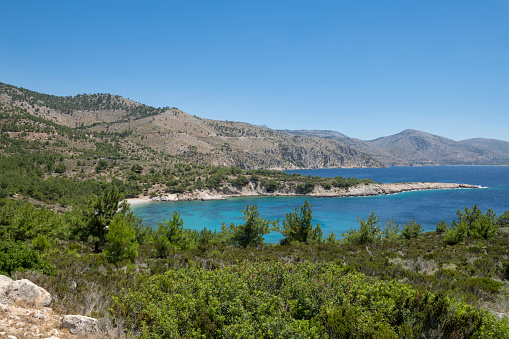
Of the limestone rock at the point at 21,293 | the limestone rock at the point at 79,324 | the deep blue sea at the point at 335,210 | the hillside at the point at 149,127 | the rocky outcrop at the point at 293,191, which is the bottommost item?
the deep blue sea at the point at 335,210

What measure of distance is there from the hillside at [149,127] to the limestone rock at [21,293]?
106 m

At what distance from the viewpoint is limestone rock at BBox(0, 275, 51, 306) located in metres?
5.96

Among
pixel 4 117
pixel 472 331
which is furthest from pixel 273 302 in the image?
pixel 4 117

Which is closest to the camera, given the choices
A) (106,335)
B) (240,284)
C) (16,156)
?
(106,335)

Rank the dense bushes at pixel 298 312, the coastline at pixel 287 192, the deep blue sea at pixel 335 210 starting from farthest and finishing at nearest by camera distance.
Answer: the coastline at pixel 287 192 → the deep blue sea at pixel 335 210 → the dense bushes at pixel 298 312

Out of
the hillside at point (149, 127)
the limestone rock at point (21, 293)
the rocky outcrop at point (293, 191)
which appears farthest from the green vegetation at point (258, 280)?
the hillside at point (149, 127)

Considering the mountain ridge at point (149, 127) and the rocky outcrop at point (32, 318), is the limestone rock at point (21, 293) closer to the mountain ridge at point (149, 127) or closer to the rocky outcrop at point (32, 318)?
the rocky outcrop at point (32, 318)

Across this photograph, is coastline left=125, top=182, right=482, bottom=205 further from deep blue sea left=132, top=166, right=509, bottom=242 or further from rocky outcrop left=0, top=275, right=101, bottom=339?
rocky outcrop left=0, top=275, right=101, bottom=339

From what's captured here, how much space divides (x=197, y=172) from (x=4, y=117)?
6784 cm

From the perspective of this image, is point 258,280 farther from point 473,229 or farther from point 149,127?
point 149,127

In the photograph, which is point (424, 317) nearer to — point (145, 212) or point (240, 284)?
point (240, 284)

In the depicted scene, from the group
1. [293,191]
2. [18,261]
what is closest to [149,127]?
[293,191]

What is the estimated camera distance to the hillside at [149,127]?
12256 cm

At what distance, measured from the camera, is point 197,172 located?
300 feet
